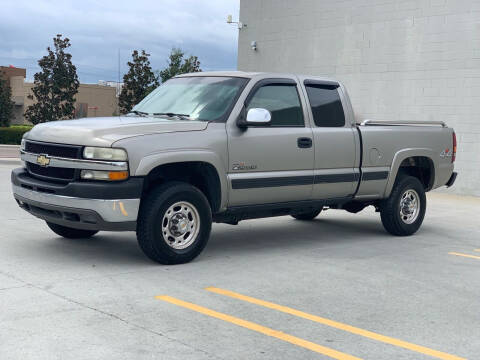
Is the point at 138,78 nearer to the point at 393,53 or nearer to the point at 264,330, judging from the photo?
the point at 393,53

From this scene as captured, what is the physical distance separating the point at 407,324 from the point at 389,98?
13.2 m

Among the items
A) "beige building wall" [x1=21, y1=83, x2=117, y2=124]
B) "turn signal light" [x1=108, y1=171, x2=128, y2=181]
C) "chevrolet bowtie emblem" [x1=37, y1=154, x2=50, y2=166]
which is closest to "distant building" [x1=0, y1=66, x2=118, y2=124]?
"beige building wall" [x1=21, y1=83, x2=117, y2=124]

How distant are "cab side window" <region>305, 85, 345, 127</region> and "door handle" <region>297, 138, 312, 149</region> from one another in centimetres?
34

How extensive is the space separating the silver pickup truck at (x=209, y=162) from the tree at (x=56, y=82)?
33524mm

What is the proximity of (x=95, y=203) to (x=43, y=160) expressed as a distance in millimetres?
921

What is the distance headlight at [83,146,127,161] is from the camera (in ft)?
22.4

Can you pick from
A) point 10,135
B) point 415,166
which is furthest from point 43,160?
point 10,135

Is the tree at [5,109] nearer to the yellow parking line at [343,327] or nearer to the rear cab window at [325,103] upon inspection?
the rear cab window at [325,103]

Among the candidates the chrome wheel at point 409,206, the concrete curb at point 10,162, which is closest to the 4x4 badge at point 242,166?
the chrome wheel at point 409,206

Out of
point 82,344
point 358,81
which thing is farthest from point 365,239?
point 358,81

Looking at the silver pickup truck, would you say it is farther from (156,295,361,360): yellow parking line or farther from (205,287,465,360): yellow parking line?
(156,295,361,360): yellow parking line

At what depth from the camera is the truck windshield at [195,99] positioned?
7902 mm

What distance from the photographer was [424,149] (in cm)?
1008

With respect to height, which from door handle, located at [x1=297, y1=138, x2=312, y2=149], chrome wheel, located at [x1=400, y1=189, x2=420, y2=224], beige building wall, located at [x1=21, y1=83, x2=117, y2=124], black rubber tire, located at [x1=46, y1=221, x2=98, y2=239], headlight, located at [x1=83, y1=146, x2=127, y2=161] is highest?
beige building wall, located at [x1=21, y1=83, x2=117, y2=124]
